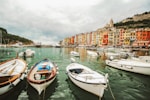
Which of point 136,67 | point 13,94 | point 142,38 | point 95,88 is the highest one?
point 142,38

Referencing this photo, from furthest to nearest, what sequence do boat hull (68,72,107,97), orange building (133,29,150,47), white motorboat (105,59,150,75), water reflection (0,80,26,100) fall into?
orange building (133,29,150,47) < white motorboat (105,59,150,75) < water reflection (0,80,26,100) < boat hull (68,72,107,97)

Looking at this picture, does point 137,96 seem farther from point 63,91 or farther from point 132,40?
point 132,40

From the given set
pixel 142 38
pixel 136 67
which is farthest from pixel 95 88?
pixel 142 38

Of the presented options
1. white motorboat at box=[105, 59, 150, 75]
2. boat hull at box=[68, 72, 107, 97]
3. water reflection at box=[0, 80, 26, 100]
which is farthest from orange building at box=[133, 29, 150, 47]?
water reflection at box=[0, 80, 26, 100]

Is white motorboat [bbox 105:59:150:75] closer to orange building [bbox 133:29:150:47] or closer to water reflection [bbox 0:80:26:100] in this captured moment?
water reflection [bbox 0:80:26:100]

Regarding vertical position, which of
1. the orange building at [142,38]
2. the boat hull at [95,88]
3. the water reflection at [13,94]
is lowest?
the water reflection at [13,94]

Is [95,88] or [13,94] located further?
[13,94]

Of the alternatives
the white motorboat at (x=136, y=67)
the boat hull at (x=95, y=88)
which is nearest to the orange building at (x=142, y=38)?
the white motorboat at (x=136, y=67)

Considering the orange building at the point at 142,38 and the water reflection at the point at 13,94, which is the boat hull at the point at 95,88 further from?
the orange building at the point at 142,38

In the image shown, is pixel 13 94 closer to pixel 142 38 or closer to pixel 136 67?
pixel 136 67

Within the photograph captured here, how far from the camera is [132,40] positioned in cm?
8650

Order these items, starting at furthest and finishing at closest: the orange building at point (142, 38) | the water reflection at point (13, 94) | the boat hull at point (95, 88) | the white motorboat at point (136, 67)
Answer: the orange building at point (142, 38), the white motorboat at point (136, 67), the water reflection at point (13, 94), the boat hull at point (95, 88)

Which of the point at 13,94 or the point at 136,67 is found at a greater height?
the point at 136,67

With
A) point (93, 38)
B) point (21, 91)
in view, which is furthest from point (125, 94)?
point (93, 38)
